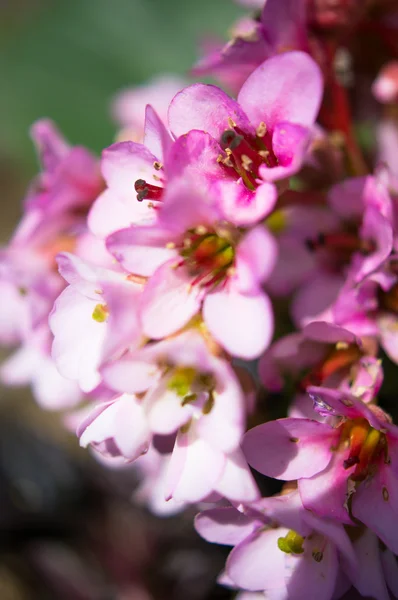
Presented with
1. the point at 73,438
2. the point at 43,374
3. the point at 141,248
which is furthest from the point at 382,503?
the point at 73,438

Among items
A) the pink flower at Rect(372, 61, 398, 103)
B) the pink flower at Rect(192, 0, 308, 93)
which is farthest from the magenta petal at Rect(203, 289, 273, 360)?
the pink flower at Rect(372, 61, 398, 103)

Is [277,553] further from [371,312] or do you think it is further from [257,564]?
[371,312]

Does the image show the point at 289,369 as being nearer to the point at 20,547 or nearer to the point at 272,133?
the point at 272,133

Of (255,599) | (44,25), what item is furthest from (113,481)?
(44,25)

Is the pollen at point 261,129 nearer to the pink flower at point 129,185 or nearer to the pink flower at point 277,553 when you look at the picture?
the pink flower at point 129,185

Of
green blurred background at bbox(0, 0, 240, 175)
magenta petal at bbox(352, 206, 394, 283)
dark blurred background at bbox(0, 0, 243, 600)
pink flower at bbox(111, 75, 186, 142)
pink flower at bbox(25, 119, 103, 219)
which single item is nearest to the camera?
magenta petal at bbox(352, 206, 394, 283)

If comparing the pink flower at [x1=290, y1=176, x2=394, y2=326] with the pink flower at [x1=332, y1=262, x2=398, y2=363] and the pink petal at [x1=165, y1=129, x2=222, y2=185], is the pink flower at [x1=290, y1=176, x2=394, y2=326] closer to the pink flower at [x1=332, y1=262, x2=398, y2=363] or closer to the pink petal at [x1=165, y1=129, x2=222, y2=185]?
the pink flower at [x1=332, y1=262, x2=398, y2=363]
